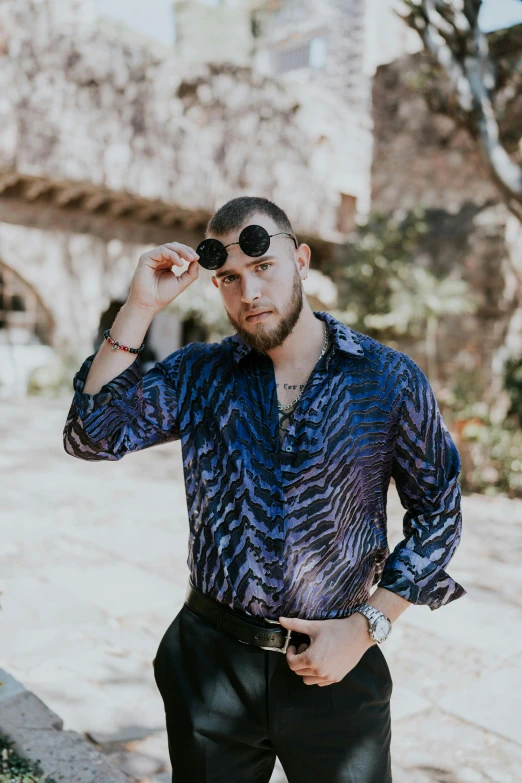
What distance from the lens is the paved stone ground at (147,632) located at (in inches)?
110

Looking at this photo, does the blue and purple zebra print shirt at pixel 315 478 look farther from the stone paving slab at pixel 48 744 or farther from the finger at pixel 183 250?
the stone paving slab at pixel 48 744

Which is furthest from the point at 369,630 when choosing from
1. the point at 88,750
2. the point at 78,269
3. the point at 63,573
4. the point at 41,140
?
the point at 78,269

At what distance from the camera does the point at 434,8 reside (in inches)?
271

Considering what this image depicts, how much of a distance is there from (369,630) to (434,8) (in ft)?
22.6

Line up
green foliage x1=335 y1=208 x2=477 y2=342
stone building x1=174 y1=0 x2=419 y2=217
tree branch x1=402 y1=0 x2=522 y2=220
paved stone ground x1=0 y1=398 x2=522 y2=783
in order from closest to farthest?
1. paved stone ground x1=0 y1=398 x2=522 y2=783
2. tree branch x1=402 y1=0 x2=522 y2=220
3. green foliage x1=335 y1=208 x2=477 y2=342
4. stone building x1=174 y1=0 x2=419 y2=217

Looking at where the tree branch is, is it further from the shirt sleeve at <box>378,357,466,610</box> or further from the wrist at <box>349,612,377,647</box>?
the wrist at <box>349,612,377,647</box>

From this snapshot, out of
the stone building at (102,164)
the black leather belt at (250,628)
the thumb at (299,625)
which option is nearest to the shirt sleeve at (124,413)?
the black leather belt at (250,628)

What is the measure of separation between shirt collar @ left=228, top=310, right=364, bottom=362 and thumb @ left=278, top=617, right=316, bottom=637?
555 millimetres

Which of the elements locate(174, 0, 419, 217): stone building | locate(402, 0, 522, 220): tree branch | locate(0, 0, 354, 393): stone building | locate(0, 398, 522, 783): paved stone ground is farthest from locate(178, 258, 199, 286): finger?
locate(174, 0, 419, 217): stone building

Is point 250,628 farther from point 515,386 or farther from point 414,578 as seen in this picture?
point 515,386

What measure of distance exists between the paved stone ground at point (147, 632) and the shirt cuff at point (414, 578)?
1.45m

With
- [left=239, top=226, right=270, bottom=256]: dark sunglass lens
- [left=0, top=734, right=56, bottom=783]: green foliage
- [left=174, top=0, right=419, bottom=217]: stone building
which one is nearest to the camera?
[left=239, top=226, right=270, bottom=256]: dark sunglass lens

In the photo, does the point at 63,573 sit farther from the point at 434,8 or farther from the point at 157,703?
the point at 434,8

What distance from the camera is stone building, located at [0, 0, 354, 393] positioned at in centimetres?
1300
